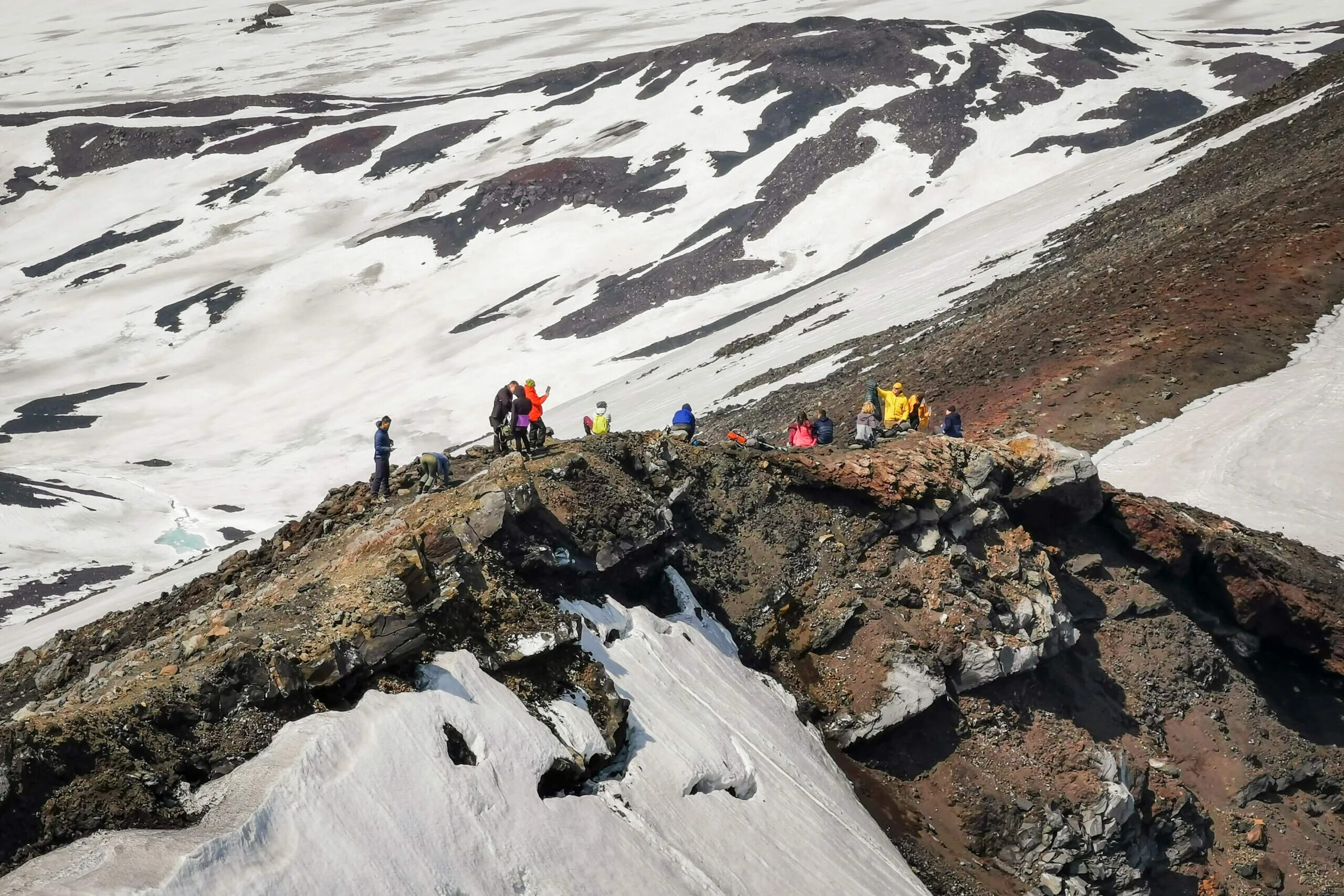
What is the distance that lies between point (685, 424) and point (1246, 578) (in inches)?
494

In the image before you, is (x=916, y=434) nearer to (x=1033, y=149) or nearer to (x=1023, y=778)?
(x=1023, y=778)

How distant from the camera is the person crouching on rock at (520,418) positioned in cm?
1938

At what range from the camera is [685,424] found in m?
23.2

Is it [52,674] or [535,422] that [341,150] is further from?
[52,674]

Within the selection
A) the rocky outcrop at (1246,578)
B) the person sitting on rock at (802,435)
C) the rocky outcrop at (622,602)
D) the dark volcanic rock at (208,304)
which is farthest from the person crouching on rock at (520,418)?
the dark volcanic rock at (208,304)

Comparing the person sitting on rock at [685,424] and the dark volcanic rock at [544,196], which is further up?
the person sitting on rock at [685,424]

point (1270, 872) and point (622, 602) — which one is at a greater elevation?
point (622, 602)

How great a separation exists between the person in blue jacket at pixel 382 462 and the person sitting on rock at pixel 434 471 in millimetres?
794

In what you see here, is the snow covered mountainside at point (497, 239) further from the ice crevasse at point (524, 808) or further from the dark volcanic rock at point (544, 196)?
the ice crevasse at point (524, 808)

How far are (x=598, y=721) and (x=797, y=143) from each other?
300 ft

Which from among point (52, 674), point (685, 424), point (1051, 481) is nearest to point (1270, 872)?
point (1051, 481)

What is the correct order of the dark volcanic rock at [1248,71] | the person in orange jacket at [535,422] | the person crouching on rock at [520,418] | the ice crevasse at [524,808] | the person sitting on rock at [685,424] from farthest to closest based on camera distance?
the dark volcanic rock at [1248,71], the person sitting on rock at [685,424], the person in orange jacket at [535,422], the person crouching on rock at [520,418], the ice crevasse at [524,808]

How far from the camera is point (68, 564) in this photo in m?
53.0

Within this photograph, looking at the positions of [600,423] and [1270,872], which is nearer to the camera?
[1270,872]
